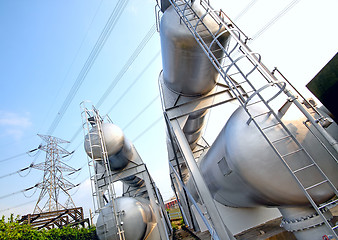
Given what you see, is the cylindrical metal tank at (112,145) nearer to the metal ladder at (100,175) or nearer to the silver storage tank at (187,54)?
the metal ladder at (100,175)

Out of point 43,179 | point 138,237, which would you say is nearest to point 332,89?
point 138,237

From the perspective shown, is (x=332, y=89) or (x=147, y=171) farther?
(x=147, y=171)

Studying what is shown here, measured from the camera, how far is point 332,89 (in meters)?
2.14

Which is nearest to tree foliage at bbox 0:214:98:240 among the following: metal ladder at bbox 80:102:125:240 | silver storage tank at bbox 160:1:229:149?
metal ladder at bbox 80:102:125:240

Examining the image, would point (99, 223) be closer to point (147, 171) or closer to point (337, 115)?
point (147, 171)

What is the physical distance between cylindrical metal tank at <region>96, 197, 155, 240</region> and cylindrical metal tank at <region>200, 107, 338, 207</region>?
18.7 ft

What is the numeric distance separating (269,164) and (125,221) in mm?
6773

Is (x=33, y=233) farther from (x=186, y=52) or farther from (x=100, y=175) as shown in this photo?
(x=186, y=52)

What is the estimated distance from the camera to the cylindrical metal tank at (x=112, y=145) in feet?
28.6

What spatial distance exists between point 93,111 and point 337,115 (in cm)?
988

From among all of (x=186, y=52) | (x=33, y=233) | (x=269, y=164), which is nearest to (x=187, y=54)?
(x=186, y=52)

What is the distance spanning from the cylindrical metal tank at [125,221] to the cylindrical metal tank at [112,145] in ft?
7.55

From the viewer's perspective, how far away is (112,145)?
909 centimetres

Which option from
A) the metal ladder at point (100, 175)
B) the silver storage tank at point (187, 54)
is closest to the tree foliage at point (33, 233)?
the metal ladder at point (100, 175)
